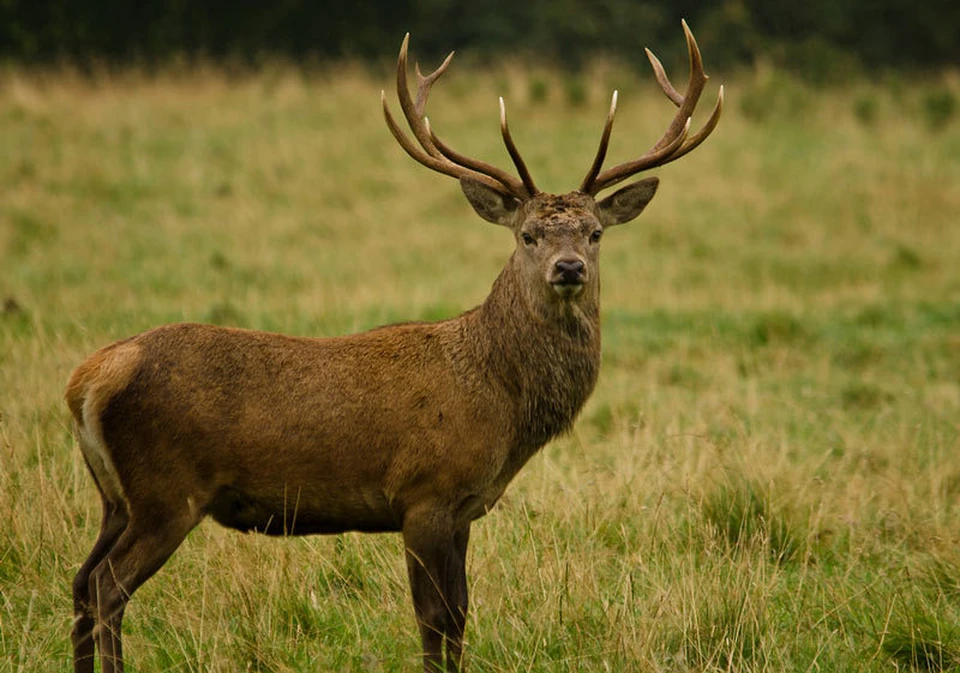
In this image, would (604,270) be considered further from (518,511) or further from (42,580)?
(42,580)

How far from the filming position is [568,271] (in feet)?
15.2

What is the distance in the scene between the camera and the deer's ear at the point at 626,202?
17.3 ft

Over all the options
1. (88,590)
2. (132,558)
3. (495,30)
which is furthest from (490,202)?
(495,30)

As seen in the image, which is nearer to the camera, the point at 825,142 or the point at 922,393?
the point at 922,393

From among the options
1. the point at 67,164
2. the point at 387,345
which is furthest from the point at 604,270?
the point at 387,345

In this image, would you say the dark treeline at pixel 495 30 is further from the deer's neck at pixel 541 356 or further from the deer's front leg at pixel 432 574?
the deer's front leg at pixel 432 574

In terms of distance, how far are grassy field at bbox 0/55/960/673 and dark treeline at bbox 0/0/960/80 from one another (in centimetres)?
397

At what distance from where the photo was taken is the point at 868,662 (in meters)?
4.61

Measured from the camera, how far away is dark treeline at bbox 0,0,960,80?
76.4 ft

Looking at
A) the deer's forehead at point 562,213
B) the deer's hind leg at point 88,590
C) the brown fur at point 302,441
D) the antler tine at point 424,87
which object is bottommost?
the deer's hind leg at point 88,590

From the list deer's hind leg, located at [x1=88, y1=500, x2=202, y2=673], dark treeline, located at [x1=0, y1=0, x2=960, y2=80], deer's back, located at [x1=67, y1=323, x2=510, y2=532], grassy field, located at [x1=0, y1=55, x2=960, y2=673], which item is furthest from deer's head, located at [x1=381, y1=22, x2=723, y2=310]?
dark treeline, located at [x1=0, y1=0, x2=960, y2=80]

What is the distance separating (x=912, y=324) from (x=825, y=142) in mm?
6681

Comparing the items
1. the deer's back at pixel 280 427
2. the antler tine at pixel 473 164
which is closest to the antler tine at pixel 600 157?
the antler tine at pixel 473 164

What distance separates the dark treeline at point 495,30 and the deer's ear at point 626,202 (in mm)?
17350
